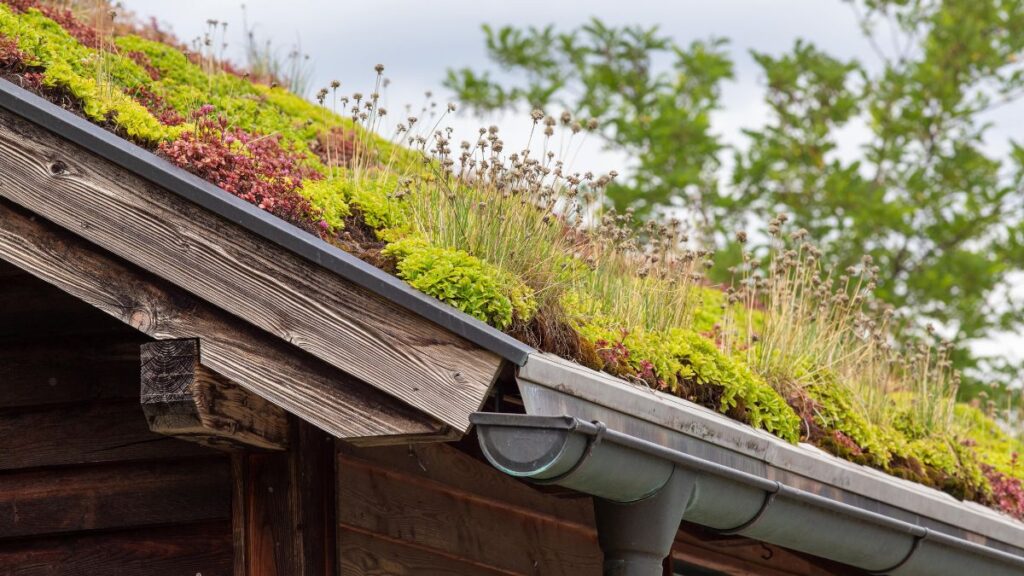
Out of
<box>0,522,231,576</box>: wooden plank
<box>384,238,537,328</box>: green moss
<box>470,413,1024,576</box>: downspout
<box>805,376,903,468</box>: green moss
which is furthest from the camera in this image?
<box>805,376,903,468</box>: green moss

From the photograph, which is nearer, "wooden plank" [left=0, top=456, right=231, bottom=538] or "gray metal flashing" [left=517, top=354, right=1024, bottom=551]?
"gray metal flashing" [left=517, top=354, right=1024, bottom=551]

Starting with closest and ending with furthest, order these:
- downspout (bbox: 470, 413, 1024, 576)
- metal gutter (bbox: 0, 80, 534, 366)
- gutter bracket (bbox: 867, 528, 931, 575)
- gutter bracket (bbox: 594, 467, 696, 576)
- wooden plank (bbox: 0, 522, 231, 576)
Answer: downspout (bbox: 470, 413, 1024, 576)
metal gutter (bbox: 0, 80, 534, 366)
gutter bracket (bbox: 594, 467, 696, 576)
wooden plank (bbox: 0, 522, 231, 576)
gutter bracket (bbox: 867, 528, 931, 575)

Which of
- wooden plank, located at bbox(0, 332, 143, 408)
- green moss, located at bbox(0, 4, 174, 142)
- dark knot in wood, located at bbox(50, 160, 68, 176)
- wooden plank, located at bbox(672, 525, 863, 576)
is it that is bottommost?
wooden plank, located at bbox(672, 525, 863, 576)

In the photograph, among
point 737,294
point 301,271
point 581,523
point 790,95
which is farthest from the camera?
point 790,95

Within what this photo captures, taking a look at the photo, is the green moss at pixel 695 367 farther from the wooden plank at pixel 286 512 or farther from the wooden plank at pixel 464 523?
the wooden plank at pixel 286 512

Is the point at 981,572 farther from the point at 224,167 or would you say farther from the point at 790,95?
the point at 790,95

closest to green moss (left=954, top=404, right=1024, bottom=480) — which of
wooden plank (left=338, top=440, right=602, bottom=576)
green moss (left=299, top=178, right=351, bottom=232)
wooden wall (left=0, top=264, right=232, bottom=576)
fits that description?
wooden plank (left=338, top=440, right=602, bottom=576)

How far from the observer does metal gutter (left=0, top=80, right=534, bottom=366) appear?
3514 mm

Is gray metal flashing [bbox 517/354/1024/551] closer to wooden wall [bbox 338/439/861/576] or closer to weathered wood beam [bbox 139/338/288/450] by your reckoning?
wooden wall [bbox 338/439/861/576]

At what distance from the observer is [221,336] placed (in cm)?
366

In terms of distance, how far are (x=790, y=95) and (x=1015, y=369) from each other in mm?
4211

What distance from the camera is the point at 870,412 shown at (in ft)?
20.1

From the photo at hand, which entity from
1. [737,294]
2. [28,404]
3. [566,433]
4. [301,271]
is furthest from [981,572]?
[28,404]

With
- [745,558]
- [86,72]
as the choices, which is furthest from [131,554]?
[745,558]
